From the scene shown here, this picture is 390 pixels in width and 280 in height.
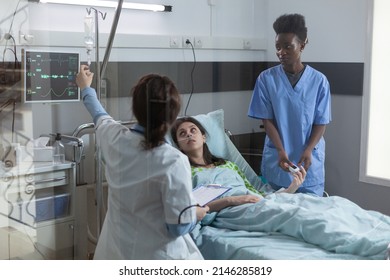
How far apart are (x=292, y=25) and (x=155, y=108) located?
1.96 feet

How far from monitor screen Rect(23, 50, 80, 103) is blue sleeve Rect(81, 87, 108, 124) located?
0.04m

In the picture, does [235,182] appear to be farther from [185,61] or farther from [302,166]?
[185,61]

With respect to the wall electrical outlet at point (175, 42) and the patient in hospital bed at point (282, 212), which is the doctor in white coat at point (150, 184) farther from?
the wall electrical outlet at point (175, 42)

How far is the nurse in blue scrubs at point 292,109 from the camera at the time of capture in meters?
1.81

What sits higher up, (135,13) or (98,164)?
(135,13)

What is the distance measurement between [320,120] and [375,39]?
333 millimetres

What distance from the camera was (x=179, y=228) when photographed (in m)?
1.57

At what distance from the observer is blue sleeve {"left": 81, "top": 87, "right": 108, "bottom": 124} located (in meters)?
1.82

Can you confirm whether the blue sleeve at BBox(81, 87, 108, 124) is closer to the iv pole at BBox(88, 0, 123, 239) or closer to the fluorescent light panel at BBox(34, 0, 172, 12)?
the iv pole at BBox(88, 0, 123, 239)

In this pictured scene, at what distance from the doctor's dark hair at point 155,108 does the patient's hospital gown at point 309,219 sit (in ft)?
0.70

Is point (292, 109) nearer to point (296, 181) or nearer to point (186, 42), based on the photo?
point (296, 181)

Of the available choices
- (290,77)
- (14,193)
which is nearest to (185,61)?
(290,77)

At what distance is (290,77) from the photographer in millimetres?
1823

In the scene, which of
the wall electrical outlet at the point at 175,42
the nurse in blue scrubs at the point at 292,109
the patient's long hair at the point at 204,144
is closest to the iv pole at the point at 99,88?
the wall electrical outlet at the point at 175,42
